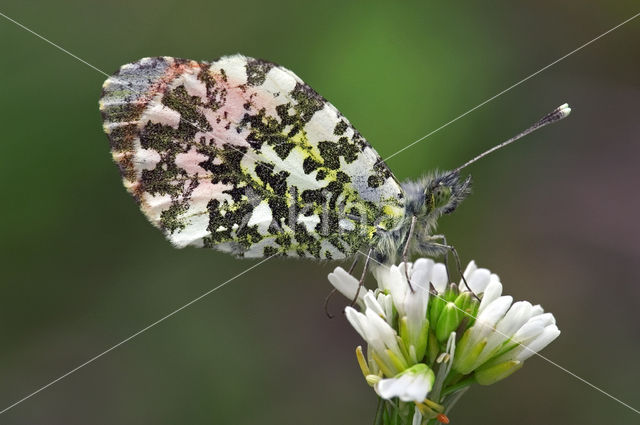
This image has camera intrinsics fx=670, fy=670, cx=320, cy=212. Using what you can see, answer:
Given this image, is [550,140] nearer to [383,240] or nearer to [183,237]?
[383,240]

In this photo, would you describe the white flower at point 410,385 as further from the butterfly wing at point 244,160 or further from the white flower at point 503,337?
the butterfly wing at point 244,160

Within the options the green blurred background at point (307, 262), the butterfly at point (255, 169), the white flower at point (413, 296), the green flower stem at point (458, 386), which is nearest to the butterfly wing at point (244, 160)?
the butterfly at point (255, 169)

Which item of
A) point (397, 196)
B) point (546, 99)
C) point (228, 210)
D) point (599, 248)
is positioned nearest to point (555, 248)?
point (599, 248)

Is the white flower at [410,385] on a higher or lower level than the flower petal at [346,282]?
lower
